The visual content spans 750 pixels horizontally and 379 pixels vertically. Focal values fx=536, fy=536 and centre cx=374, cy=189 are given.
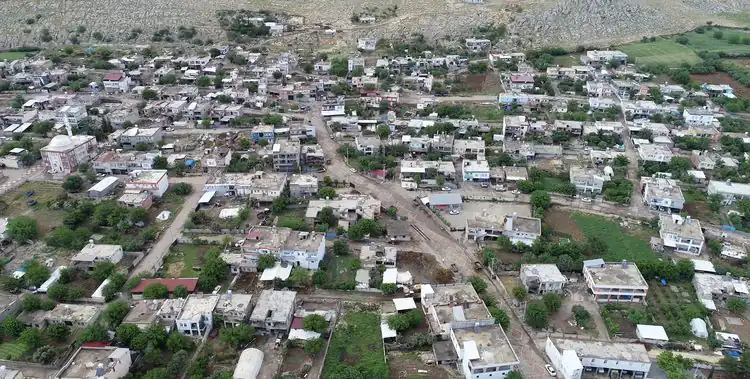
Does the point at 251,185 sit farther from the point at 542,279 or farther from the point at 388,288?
the point at 542,279

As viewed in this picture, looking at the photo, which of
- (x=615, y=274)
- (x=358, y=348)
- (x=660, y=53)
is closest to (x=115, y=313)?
(x=358, y=348)

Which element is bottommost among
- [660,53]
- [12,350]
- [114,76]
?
[12,350]

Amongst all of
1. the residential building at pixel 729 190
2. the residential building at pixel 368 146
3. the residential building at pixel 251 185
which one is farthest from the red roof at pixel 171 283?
the residential building at pixel 729 190

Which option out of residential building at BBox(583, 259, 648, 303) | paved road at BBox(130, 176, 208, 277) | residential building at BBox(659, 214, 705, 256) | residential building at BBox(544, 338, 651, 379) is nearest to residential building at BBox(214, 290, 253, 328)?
paved road at BBox(130, 176, 208, 277)

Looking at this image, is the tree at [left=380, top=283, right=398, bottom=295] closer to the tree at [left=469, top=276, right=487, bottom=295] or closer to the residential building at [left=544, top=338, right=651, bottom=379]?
the tree at [left=469, top=276, right=487, bottom=295]

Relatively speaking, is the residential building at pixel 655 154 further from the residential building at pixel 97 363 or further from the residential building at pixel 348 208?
the residential building at pixel 97 363
